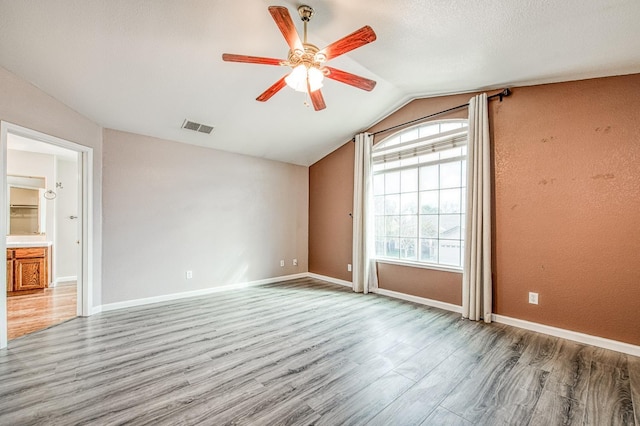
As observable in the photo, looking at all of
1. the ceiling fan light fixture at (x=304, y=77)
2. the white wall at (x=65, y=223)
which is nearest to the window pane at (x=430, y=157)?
the ceiling fan light fixture at (x=304, y=77)

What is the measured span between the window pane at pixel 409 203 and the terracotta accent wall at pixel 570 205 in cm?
116

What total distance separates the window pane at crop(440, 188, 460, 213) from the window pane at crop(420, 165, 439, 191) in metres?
0.19

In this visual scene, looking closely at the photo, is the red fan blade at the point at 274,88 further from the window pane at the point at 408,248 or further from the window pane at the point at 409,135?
the window pane at the point at 408,248

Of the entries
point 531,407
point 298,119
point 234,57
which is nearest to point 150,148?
point 298,119

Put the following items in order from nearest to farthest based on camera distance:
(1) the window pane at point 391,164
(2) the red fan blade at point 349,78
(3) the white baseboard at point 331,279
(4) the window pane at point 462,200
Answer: (2) the red fan blade at point 349,78
(4) the window pane at point 462,200
(1) the window pane at point 391,164
(3) the white baseboard at point 331,279

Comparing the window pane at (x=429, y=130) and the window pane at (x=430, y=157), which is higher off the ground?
the window pane at (x=429, y=130)

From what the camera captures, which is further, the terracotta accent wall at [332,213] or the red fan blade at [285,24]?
the terracotta accent wall at [332,213]

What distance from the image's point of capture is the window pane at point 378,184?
493 centimetres

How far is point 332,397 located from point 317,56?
250cm

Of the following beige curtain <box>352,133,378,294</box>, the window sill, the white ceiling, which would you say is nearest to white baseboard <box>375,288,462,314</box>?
beige curtain <box>352,133,378,294</box>

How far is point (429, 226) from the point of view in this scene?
4.23 m

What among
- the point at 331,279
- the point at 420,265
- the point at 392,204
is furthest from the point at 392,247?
the point at 331,279

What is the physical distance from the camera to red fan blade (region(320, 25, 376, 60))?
1798mm

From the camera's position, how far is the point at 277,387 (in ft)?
6.82
